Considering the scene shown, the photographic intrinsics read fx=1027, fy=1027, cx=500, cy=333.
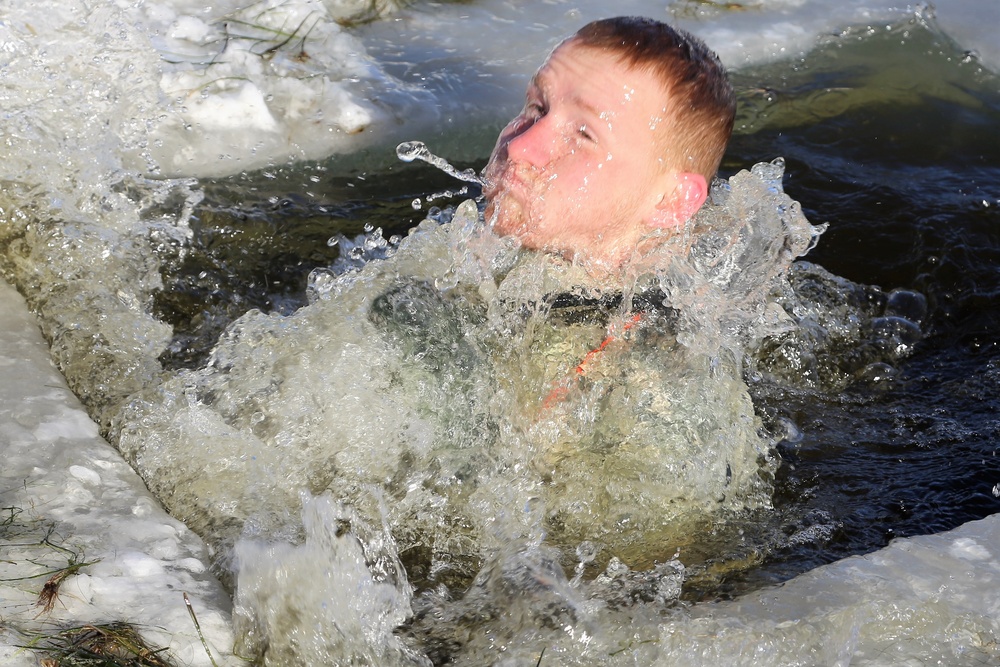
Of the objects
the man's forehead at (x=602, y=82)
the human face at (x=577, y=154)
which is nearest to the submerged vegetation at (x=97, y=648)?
the human face at (x=577, y=154)

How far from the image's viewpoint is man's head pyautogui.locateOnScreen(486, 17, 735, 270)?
9.13ft

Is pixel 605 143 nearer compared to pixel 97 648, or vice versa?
pixel 97 648

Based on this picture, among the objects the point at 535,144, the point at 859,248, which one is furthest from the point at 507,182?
the point at 859,248

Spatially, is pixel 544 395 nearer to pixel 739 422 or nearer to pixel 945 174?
pixel 739 422

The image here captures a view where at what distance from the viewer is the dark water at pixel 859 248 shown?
9.38 feet

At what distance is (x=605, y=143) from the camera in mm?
2801

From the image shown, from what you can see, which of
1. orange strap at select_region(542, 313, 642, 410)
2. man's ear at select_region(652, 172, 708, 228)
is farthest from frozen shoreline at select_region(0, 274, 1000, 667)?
man's ear at select_region(652, 172, 708, 228)

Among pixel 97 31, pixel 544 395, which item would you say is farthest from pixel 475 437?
pixel 97 31

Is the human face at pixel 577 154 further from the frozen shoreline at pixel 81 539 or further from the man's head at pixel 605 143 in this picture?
the frozen shoreline at pixel 81 539

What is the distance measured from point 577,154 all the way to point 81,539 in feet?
5.12

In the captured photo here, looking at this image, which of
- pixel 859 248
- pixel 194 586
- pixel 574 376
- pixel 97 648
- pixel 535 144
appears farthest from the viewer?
pixel 859 248

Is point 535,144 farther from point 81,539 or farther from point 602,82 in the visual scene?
point 81,539

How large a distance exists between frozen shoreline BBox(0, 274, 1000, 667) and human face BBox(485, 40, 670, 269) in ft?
3.61

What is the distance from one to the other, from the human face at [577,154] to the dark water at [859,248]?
3.04 feet
